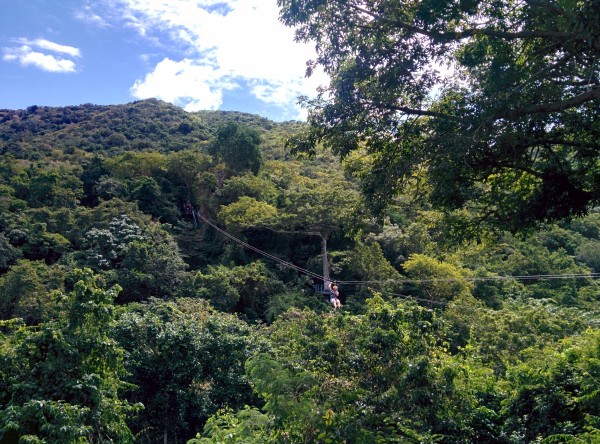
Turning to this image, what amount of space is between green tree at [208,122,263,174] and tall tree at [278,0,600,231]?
25413 millimetres

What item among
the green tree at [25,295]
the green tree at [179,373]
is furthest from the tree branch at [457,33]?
the green tree at [25,295]

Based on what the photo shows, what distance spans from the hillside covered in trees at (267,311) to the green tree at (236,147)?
130 mm

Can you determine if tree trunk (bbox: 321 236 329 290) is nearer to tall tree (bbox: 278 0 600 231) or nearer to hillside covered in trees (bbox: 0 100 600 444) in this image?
hillside covered in trees (bbox: 0 100 600 444)

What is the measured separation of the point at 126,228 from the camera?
24.7 m

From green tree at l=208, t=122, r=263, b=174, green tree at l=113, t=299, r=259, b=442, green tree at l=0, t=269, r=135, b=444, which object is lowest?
green tree at l=113, t=299, r=259, b=442

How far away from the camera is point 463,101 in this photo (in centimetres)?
545

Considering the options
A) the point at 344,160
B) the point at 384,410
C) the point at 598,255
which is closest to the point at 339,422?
the point at 384,410

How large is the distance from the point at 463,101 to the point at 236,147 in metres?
26.2

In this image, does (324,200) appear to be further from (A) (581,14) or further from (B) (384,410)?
(A) (581,14)

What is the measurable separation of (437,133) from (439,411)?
3.28 meters

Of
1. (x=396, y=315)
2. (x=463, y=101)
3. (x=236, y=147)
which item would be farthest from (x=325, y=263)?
(x=463, y=101)

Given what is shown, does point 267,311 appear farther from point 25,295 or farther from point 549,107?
point 549,107

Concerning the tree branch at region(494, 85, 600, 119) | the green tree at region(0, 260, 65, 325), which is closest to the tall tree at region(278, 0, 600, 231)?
the tree branch at region(494, 85, 600, 119)

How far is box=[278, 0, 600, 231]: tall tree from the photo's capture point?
4.97 m
